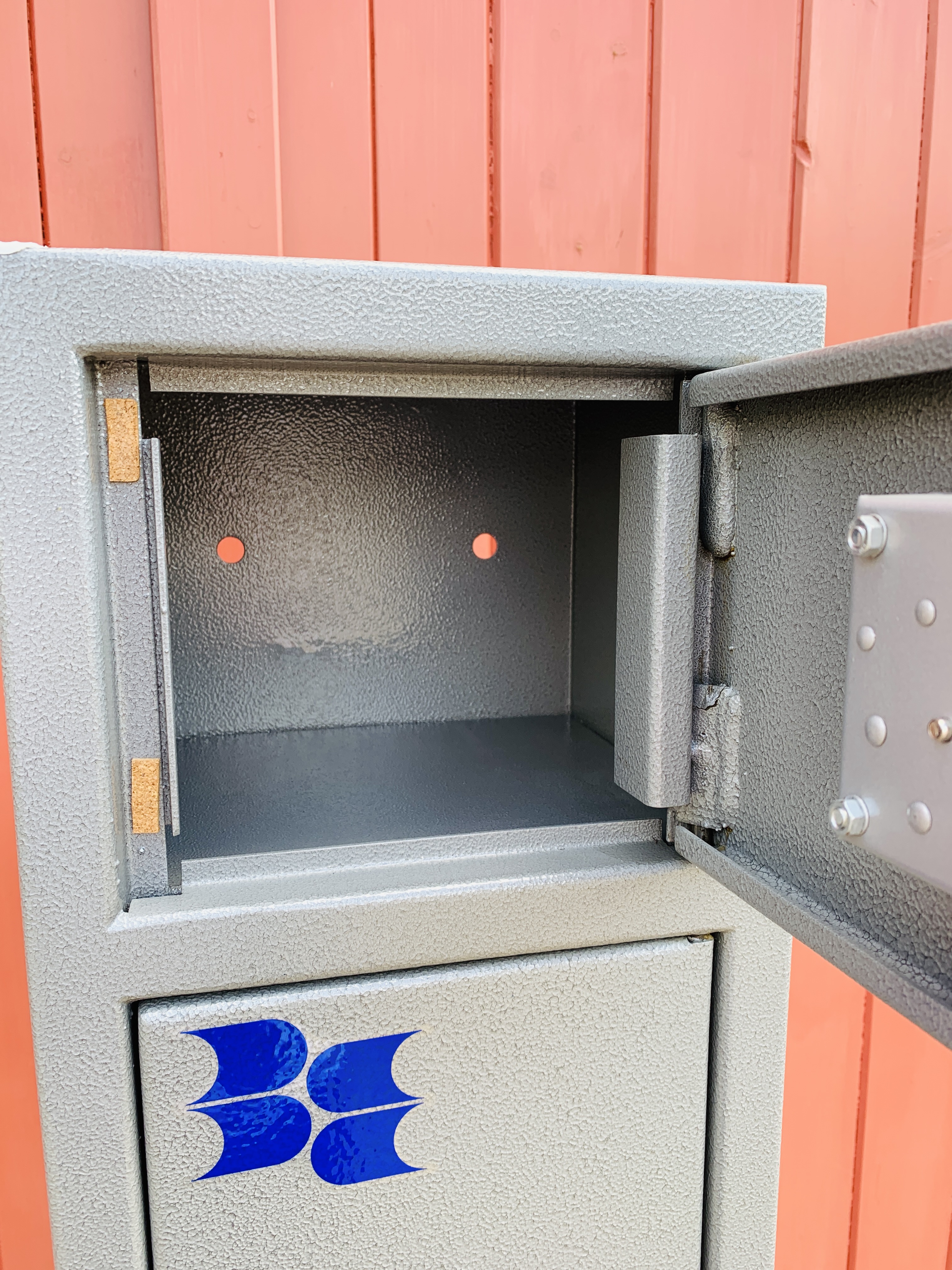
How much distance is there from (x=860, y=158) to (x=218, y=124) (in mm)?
921

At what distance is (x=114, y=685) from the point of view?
0.60 metres

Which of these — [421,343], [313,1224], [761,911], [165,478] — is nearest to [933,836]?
[761,911]

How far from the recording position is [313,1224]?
0.66 m

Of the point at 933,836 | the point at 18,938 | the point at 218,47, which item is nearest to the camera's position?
the point at 933,836

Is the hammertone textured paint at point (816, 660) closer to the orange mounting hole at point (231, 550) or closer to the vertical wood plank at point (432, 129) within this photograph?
the orange mounting hole at point (231, 550)

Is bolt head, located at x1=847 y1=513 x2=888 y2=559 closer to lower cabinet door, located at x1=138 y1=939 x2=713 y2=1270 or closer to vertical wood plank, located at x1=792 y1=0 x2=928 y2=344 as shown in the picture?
lower cabinet door, located at x1=138 y1=939 x2=713 y2=1270

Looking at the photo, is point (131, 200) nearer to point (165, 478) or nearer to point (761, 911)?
point (165, 478)

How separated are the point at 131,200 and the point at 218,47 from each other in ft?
0.68

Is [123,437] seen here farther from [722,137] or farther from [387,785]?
[722,137]

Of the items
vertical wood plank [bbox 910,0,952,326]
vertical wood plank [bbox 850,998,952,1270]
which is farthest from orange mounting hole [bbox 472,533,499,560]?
vertical wood plank [bbox 850,998,952,1270]

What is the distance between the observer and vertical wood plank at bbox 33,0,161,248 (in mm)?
1067

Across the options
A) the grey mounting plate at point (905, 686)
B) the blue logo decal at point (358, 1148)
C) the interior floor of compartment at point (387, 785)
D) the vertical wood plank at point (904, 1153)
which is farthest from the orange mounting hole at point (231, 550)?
the vertical wood plank at point (904, 1153)

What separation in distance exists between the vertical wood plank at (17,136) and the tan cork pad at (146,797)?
2.55 feet

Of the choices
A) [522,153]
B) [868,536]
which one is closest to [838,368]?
[868,536]
